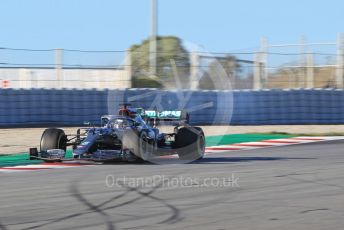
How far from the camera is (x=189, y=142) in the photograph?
14531mm

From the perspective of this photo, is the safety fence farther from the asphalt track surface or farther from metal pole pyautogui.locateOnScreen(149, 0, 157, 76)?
the asphalt track surface

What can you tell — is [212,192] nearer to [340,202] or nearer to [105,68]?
[340,202]

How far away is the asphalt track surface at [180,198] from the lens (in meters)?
7.48

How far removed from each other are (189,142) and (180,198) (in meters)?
5.39

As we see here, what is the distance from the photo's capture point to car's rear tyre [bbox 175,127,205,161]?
572 inches

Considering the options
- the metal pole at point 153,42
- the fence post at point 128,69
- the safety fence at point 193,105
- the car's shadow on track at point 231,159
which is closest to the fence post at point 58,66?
the safety fence at point 193,105

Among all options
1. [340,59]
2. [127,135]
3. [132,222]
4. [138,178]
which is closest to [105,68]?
[340,59]

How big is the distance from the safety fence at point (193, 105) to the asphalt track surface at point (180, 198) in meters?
9.48

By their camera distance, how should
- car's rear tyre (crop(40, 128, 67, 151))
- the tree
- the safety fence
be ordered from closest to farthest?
car's rear tyre (crop(40, 128, 67, 151)) → the safety fence → the tree

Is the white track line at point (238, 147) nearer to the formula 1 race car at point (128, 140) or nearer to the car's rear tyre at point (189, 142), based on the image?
the formula 1 race car at point (128, 140)

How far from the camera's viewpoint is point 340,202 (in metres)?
8.96

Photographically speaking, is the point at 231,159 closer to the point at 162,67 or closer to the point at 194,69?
the point at 194,69

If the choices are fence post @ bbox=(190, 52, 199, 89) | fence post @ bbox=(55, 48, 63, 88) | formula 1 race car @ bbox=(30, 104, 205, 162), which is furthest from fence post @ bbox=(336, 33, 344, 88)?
formula 1 race car @ bbox=(30, 104, 205, 162)

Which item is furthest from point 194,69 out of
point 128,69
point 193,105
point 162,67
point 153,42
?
point 153,42
